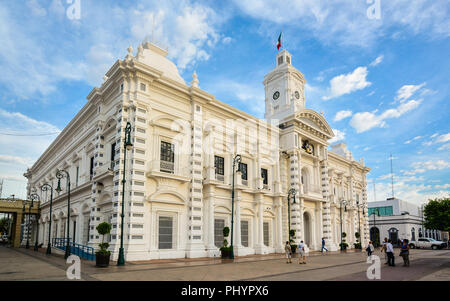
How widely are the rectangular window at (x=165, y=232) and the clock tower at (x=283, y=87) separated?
59.9 ft

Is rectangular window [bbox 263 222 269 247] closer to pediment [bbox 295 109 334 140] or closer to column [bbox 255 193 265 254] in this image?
column [bbox 255 193 265 254]

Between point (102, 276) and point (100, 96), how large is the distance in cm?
1544

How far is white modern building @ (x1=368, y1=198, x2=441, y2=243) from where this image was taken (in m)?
60.1

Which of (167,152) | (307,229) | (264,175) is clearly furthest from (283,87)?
(167,152)

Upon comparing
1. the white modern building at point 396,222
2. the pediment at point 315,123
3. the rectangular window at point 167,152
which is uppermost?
the pediment at point 315,123

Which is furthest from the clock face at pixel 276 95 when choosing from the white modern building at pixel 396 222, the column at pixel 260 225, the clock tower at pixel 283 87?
the white modern building at pixel 396 222

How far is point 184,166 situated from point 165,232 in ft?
15.7

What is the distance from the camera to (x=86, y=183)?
2545cm

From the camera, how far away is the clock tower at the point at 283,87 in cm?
3722

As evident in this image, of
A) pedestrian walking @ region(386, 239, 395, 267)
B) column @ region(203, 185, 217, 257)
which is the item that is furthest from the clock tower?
pedestrian walking @ region(386, 239, 395, 267)

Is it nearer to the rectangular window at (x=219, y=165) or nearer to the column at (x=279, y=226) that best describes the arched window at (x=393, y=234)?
the column at (x=279, y=226)

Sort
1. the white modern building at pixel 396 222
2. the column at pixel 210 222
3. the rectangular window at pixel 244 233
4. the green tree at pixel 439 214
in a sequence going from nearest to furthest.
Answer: the column at pixel 210 222
the rectangular window at pixel 244 233
the green tree at pixel 439 214
the white modern building at pixel 396 222

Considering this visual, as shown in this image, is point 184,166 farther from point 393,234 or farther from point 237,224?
point 393,234
